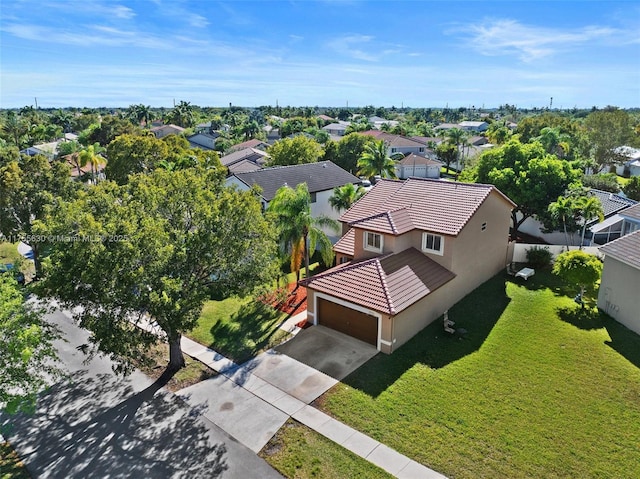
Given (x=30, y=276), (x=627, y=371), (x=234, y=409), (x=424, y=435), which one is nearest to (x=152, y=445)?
(x=234, y=409)

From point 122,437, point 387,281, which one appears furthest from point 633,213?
point 122,437

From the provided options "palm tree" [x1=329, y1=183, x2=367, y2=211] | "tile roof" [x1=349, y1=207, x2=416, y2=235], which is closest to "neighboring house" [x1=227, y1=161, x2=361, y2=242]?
"palm tree" [x1=329, y1=183, x2=367, y2=211]

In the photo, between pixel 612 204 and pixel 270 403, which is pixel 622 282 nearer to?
pixel 270 403

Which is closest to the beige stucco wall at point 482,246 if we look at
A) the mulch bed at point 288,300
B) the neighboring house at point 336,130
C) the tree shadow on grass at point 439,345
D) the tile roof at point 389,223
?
the tree shadow on grass at point 439,345

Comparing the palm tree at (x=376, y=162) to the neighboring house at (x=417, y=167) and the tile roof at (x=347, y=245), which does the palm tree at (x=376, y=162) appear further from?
the neighboring house at (x=417, y=167)

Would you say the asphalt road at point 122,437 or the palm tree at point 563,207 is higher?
the palm tree at point 563,207

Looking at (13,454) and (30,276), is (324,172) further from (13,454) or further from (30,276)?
(13,454)
